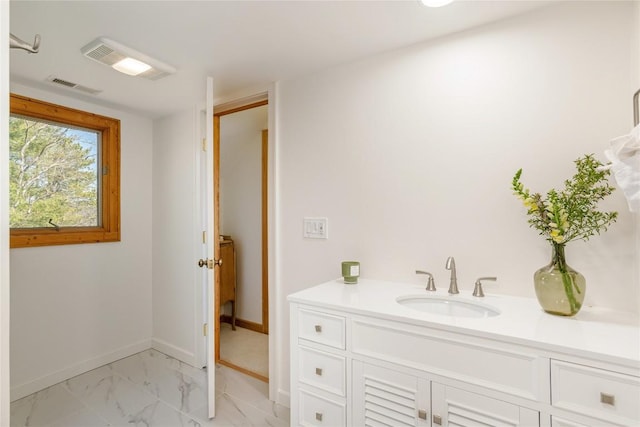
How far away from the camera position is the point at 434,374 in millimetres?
1190

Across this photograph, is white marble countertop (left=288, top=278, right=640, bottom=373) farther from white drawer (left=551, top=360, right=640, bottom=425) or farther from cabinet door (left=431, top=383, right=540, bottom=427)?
cabinet door (left=431, top=383, right=540, bottom=427)

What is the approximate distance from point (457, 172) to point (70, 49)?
209 centimetres

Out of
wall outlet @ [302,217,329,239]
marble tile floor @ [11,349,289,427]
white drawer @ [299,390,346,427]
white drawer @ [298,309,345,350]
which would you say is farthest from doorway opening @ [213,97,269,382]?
white drawer @ [298,309,345,350]

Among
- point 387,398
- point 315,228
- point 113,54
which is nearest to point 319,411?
point 387,398

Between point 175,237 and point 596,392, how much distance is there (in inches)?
110

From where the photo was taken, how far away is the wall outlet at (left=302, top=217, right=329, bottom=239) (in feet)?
6.58

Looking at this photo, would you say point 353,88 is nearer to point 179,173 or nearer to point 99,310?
point 179,173

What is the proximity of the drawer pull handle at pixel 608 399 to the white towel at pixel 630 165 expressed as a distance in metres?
0.55

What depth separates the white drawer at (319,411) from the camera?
1.42m

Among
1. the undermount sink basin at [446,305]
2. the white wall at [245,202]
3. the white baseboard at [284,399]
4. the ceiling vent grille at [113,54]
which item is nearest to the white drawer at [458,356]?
the undermount sink basin at [446,305]

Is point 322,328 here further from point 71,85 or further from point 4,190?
point 71,85

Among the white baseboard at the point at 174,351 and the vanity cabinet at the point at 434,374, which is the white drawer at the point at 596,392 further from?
the white baseboard at the point at 174,351

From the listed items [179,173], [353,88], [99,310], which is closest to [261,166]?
[179,173]

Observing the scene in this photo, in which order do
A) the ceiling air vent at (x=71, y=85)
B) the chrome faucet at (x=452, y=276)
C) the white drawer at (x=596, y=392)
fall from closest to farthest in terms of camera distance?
the white drawer at (x=596, y=392) → the chrome faucet at (x=452, y=276) → the ceiling air vent at (x=71, y=85)
